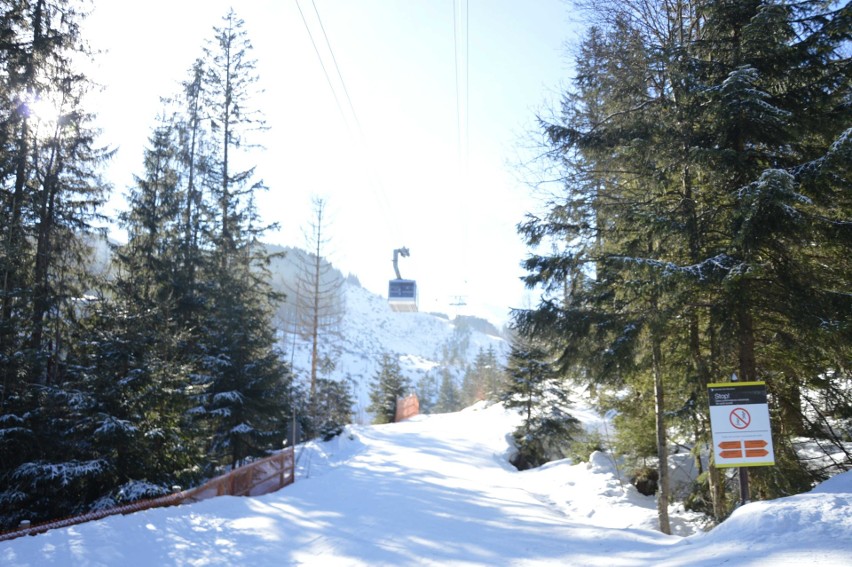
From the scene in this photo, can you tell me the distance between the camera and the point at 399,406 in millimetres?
35844

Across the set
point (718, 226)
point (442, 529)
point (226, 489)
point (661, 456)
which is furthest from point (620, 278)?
point (226, 489)

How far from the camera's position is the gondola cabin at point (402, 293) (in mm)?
17781

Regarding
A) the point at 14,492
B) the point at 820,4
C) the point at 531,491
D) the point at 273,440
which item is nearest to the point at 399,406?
the point at 273,440

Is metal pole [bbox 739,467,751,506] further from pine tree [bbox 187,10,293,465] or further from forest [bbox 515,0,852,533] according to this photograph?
pine tree [bbox 187,10,293,465]

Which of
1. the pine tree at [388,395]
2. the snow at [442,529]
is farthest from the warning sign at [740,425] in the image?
the pine tree at [388,395]

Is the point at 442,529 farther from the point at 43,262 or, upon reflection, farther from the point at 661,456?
the point at 43,262

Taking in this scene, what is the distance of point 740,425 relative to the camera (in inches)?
262

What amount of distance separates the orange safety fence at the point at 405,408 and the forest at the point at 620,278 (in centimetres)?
1821

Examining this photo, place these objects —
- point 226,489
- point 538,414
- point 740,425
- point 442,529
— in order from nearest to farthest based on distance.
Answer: point 740,425 → point 442,529 → point 226,489 → point 538,414

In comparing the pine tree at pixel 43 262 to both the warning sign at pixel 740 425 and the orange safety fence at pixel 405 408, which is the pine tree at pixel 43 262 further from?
the orange safety fence at pixel 405 408

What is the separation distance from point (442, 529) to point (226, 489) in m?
4.84

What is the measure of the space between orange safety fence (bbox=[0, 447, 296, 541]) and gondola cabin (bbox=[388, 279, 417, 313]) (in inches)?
239

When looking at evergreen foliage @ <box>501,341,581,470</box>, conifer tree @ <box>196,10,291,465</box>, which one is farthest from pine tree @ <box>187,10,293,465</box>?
evergreen foliage @ <box>501,341,581,470</box>

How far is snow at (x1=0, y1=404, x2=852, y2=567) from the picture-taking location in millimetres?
5191
